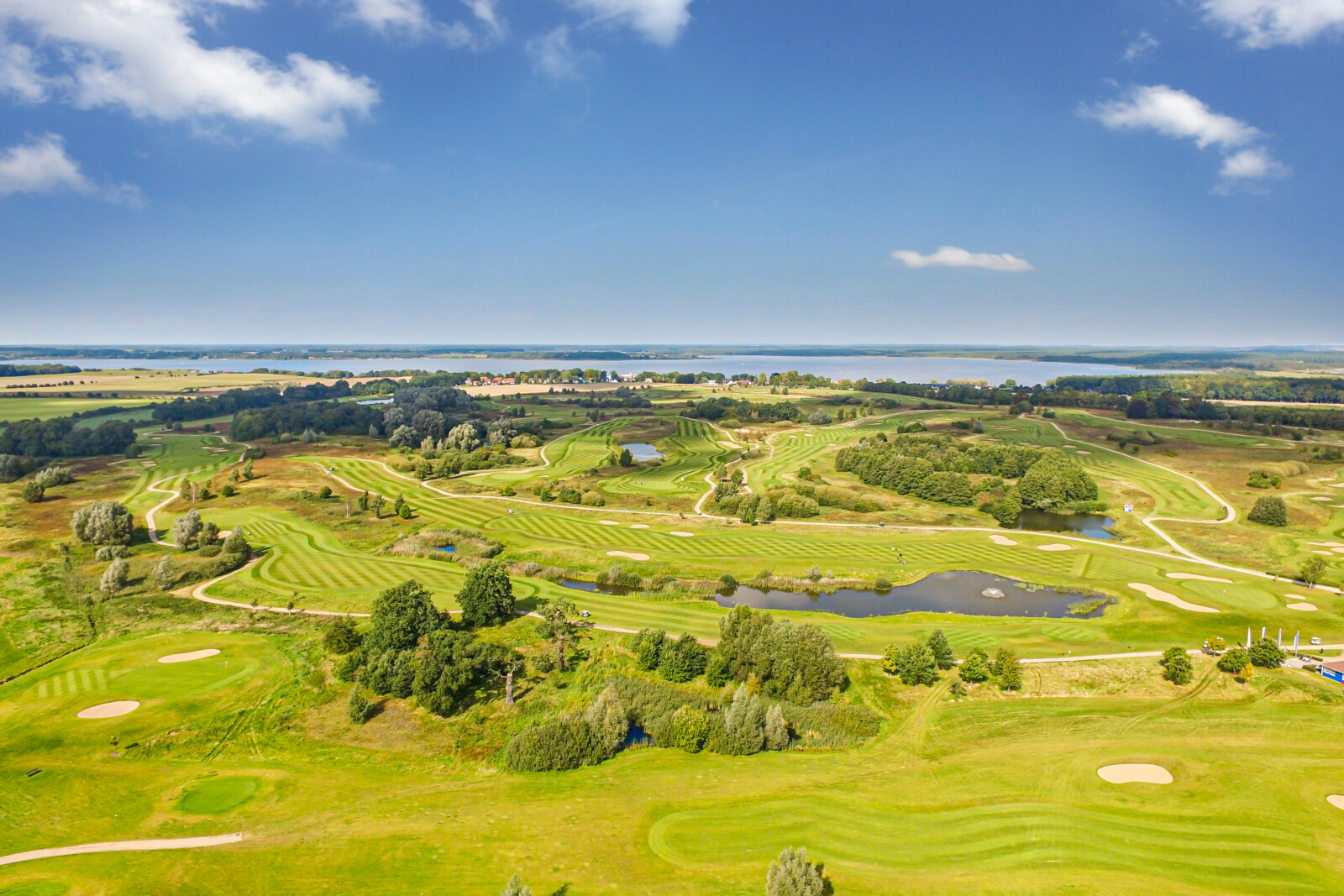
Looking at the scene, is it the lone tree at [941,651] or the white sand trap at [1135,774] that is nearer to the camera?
the white sand trap at [1135,774]

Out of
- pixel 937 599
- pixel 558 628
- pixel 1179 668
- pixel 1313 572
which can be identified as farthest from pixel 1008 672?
pixel 1313 572

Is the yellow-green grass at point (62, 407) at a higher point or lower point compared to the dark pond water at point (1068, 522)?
higher

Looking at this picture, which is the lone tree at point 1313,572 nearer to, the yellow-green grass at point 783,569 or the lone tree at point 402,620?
the yellow-green grass at point 783,569

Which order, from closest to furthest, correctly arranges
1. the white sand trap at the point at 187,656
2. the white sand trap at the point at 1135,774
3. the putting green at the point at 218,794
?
1. the putting green at the point at 218,794
2. the white sand trap at the point at 1135,774
3. the white sand trap at the point at 187,656

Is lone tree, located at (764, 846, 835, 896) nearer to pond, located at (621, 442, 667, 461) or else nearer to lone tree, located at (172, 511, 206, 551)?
lone tree, located at (172, 511, 206, 551)

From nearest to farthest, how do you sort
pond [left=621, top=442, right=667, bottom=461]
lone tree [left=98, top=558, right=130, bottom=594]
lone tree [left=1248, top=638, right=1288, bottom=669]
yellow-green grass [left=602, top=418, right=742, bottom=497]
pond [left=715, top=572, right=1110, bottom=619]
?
1. lone tree [left=1248, top=638, right=1288, bottom=669]
2. pond [left=715, top=572, right=1110, bottom=619]
3. lone tree [left=98, top=558, right=130, bottom=594]
4. yellow-green grass [left=602, top=418, right=742, bottom=497]
5. pond [left=621, top=442, right=667, bottom=461]

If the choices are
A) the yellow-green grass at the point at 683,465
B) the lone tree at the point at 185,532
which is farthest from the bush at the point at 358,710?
the yellow-green grass at the point at 683,465

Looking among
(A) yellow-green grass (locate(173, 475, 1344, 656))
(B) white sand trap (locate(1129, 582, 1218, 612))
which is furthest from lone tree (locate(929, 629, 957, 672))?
(B) white sand trap (locate(1129, 582, 1218, 612))
